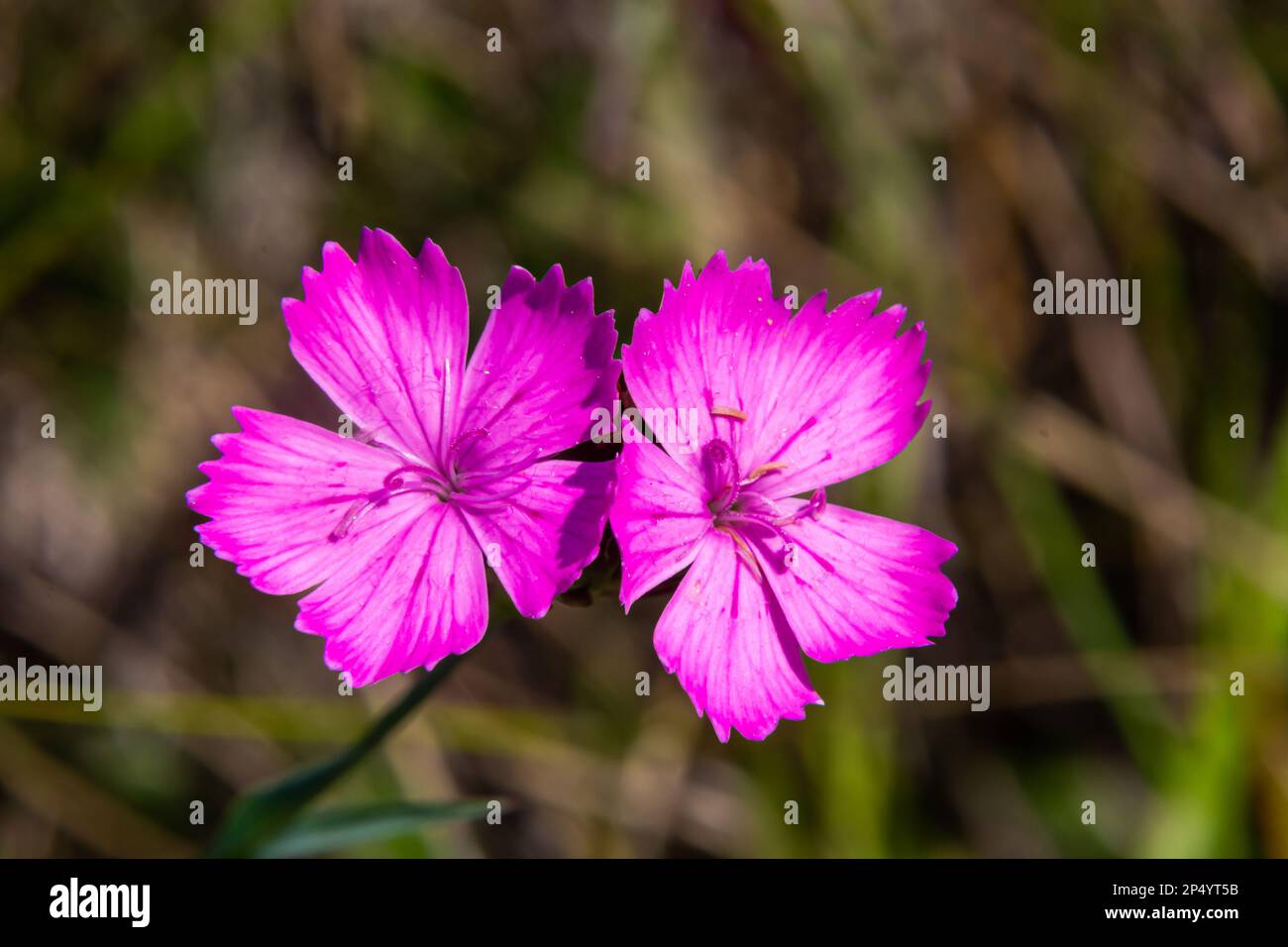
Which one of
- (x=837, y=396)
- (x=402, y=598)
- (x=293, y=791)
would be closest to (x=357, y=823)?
(x=293, y=791)

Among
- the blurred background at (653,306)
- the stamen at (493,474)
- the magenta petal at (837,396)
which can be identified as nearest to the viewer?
the stamen at (493,474)

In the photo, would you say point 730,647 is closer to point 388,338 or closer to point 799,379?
point 799,379

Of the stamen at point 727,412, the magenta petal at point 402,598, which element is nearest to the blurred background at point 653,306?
the magenta petal at point 402,598

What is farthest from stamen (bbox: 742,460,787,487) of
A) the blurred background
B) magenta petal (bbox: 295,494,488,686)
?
the blurred background

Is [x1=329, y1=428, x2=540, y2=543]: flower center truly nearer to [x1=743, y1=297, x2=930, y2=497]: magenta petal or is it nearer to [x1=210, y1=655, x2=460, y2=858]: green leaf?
[x1=210, y1=655, x2=460, y2=858]: green leaf

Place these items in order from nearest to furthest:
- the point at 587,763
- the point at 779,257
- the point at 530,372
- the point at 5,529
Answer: the point at 530,372 → the point at 5,529 → the point at 587,763 → the point at 779,257

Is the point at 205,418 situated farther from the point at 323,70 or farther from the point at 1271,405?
the point at 1271,405

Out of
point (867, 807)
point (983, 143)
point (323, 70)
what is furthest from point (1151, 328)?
point (323, 70)

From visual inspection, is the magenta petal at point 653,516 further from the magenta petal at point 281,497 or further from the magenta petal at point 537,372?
the magenta petal at point 281,497
